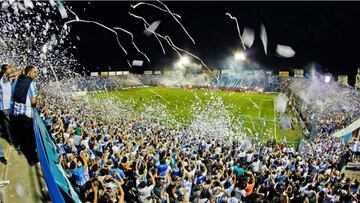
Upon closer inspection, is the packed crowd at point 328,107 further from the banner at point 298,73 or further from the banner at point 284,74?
the banner at point 284,74

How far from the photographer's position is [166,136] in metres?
15.8

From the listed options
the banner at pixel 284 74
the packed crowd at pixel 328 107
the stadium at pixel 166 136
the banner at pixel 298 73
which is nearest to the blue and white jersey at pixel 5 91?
the stadium at pixel 166 136

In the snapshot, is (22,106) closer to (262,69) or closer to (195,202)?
(195,202)

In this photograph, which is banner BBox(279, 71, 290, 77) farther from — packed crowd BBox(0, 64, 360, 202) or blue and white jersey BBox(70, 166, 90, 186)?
blue and white jersey BBox(70, 166, 90, 186)

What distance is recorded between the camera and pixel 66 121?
13031 mm

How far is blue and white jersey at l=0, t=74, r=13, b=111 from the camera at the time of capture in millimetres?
5806

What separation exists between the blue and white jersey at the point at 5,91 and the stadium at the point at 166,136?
0.02m

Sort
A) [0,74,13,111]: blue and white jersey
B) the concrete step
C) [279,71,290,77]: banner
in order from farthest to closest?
[279,71,290,77]: banner, [0,74,13,111]: blue and white jersey, the concrete step

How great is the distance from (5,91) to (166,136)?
1036cm

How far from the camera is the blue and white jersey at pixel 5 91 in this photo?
19.0ft

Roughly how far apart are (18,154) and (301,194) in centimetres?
702

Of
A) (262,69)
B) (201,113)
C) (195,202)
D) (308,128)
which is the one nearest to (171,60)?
(262,69)

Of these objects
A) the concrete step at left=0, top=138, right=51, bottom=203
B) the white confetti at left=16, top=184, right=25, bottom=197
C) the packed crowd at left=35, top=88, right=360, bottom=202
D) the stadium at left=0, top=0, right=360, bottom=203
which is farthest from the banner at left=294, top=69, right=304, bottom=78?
the white confetti at left=16, top=184, right=25, bottom=197

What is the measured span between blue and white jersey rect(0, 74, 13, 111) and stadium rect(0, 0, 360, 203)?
18 mm
